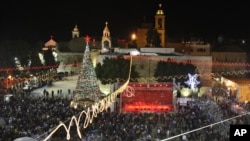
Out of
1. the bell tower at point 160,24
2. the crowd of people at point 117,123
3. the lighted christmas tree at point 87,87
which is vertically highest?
the bell tower at point 160,24

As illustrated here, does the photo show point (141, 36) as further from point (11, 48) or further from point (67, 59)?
point (11, 48)

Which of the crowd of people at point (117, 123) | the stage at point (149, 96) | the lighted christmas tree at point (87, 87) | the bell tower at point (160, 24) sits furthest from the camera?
the bell tower at point (160, 24)

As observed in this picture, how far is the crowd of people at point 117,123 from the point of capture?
15992 mm

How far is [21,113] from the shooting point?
1866 cm

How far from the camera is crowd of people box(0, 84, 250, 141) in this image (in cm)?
1599

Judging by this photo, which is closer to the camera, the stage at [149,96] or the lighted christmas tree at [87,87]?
the lighted christmas tree at [87,87]

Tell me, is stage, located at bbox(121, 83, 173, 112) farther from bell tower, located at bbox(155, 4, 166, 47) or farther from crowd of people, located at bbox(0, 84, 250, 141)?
bell tower, located at bbox(155, 4, 166, 47)

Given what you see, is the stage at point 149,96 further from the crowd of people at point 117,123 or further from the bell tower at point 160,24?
the bell tower at point 160,24

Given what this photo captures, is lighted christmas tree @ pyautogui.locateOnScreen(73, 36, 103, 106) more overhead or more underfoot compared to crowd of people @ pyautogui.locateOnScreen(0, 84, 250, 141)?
more overhead

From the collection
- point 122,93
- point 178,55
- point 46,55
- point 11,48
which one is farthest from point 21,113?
point 11,48

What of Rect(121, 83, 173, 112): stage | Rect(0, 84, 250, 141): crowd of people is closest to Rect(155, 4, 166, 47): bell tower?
Rect(121, 83, 173, 112): stage

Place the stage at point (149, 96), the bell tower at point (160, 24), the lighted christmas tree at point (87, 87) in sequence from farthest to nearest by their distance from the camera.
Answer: the bell tower at point (160, 24) → the stage at point (149, 96) → the lighted christmas tree at point (87, 87)

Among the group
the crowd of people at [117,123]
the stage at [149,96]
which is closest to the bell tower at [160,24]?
the stage at [149,96]

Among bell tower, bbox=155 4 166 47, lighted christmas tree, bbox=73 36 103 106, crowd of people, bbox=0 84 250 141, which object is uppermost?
bell tower, bbox=155 4 166 47
